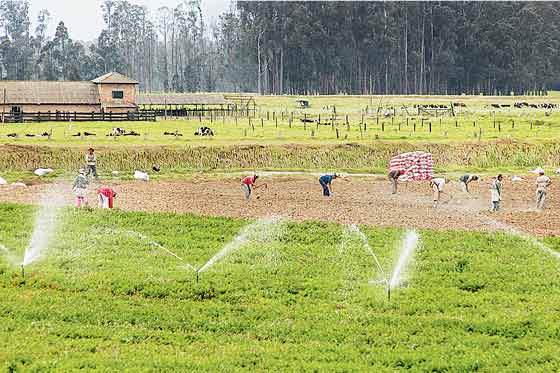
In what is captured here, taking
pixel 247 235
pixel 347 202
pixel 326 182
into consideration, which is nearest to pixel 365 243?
pixel 247 235

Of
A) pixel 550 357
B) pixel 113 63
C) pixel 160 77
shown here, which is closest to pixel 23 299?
pixel 550 357

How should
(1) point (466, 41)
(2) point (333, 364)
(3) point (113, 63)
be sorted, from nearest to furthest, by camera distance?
(2) point (333, 364) < (1) point (466, 41) < (3) point (113, 63)

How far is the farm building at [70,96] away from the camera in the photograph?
82.4m

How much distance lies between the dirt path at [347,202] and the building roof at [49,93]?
A: 46887 millimetres

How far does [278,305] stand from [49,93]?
71.3m

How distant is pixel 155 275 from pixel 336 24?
370 feet

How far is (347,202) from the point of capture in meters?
33.0

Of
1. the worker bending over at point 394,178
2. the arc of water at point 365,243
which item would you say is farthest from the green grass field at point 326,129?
the arc of water at point 365,243

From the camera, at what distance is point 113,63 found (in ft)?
477

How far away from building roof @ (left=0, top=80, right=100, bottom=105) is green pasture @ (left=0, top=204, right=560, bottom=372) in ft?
203

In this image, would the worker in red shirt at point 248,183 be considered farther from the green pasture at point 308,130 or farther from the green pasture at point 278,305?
the green pasture at point 308,130

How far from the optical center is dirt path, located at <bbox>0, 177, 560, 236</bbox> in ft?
91.8

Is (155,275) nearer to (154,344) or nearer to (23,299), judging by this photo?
(23,299)

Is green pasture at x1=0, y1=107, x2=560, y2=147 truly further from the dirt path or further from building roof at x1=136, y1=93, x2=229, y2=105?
building roof at x1=136, y1=93, x2=229, y2=105
